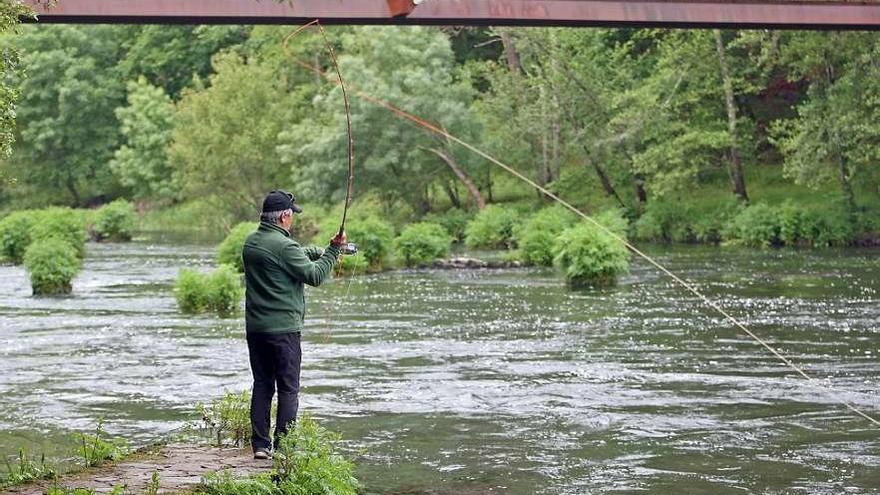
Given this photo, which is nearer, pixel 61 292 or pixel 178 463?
pixel 178 463

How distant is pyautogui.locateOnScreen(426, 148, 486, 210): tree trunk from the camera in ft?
162

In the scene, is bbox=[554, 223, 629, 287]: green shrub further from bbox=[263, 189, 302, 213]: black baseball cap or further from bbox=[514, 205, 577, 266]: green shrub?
bbox=[263, 189, 302, 213]: black baseball cap

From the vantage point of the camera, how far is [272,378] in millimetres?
9039

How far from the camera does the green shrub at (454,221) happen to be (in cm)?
4734

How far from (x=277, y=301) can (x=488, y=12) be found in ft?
27.3

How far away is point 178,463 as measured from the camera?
30.0 feet

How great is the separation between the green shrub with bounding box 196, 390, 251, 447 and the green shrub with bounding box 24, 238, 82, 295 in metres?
16.4

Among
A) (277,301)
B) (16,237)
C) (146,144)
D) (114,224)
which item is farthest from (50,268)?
(146,144)

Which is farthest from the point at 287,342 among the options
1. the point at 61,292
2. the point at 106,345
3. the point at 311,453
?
the point at 61,292

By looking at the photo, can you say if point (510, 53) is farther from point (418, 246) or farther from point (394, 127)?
point (418, 246)

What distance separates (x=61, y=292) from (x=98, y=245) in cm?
2133

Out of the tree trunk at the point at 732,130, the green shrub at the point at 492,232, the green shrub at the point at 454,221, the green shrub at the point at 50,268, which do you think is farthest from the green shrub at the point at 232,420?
the green shrub at the point at 454,221

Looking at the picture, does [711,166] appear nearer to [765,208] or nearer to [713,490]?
[765,208]

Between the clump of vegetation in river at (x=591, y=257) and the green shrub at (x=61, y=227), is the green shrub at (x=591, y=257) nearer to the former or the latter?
the clump of vegetation in river at (x=591, y=257)
